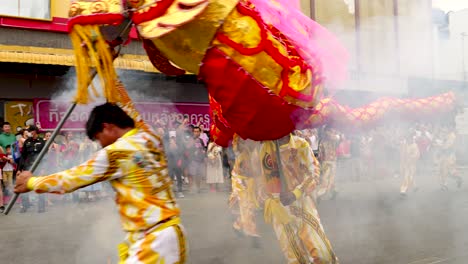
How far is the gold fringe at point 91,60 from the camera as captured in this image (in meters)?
2.86

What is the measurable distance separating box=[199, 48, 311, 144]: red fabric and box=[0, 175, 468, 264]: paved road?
7.77 feet

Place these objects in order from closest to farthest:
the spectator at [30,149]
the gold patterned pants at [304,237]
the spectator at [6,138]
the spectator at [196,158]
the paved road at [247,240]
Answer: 1. the gold patterned pants at [304,237]
2. the paved road at [247,240]
3. the spectator at [30,149]
4. the spectator at [6,138]
5. the spectator at [196,158]

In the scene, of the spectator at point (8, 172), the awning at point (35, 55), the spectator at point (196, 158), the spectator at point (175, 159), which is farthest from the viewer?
the awning at point (35, 55)

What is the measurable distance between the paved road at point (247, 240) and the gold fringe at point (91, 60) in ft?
7.73

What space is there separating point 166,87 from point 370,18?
8151 millimetres

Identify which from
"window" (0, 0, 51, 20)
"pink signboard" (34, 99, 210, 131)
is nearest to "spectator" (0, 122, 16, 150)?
"pink signboard" (34, 99, 210, 131)

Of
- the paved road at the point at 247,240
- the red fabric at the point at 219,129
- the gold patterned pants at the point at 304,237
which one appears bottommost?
the paved road at the point at 247,240

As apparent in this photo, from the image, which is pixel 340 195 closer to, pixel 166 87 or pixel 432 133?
pixel 432 133

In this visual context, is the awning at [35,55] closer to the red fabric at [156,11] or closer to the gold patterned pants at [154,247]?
the red fabric at [156,11]

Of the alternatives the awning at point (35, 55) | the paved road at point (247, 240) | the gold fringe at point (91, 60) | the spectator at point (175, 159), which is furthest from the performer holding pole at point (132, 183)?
the awning at point (35, 55)

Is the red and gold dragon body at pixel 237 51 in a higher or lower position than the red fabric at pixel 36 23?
lower

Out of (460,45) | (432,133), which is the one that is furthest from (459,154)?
(460,45)

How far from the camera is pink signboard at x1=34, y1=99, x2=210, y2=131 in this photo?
27.5 feet

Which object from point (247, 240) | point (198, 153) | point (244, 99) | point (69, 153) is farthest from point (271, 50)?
point (198, 153)
